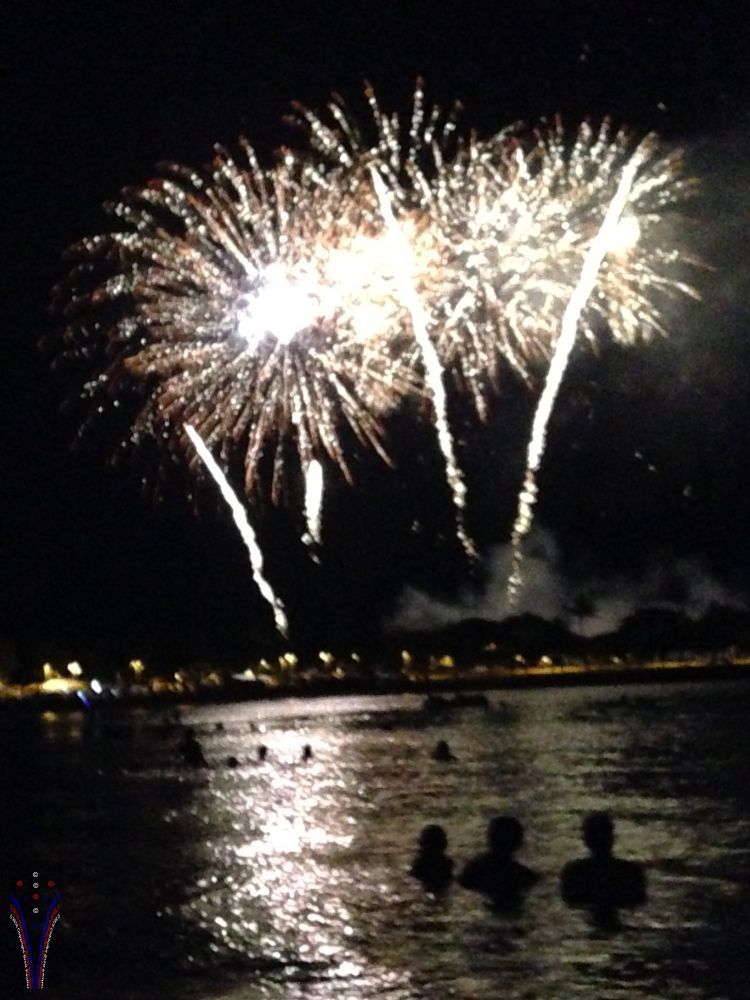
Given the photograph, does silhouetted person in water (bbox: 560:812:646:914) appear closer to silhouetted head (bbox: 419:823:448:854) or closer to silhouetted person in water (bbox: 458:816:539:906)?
silhouetted person in water (bbox: 458:816:539:906)

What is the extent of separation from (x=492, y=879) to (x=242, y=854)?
21.2 feet

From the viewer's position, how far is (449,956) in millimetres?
17281

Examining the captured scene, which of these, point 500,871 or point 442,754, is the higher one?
point 442,754

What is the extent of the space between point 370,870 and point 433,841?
128cm

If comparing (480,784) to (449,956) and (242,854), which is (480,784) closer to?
(242,854)

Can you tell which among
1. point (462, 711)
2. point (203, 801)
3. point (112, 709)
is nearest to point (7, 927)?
point (203, 801)

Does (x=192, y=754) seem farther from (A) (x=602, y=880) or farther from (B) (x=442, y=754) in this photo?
(A) (x=602, y=880)

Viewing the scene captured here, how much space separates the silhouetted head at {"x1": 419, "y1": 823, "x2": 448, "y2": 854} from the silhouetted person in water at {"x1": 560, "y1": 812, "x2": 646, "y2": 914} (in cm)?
232

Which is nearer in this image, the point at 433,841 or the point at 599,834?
the point at 599,834

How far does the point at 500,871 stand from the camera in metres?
21.3
